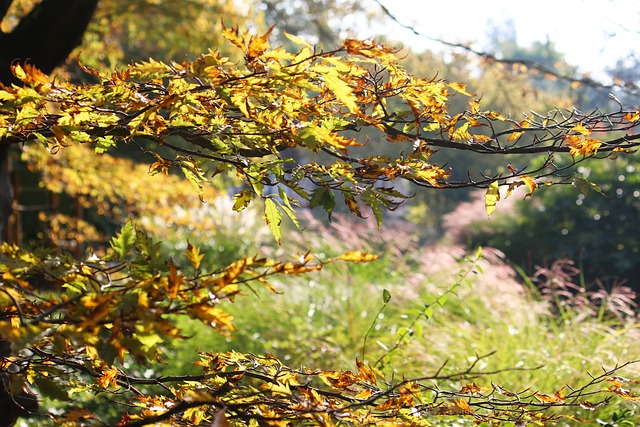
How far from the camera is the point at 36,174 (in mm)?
10922

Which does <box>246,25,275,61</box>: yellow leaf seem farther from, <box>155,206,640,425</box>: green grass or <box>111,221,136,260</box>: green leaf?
A: <box>155,206,640,425</box>: green grass

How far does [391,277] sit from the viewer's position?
21.9 feet

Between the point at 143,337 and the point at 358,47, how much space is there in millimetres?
590

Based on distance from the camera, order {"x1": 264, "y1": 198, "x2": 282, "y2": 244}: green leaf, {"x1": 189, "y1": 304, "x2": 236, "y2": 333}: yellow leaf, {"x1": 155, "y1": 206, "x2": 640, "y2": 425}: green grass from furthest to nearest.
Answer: {"x1": 155, "y1": 206, "x2": 640, "y2": 425}: green grass < {"x1": 264, "y1": 198, "x2": 282, "y2": 244}: green leaf < {"x1": 189, "y1": 304, "x2": 236, "y2": 333}: yellow leaf

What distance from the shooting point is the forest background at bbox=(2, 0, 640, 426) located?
2086 millimetres

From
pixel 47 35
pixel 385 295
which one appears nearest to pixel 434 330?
pixel 385 295

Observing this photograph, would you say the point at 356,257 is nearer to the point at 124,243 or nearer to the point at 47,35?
the point at 124,243

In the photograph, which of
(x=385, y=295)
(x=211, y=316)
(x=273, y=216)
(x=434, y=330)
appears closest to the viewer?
(x=211, y=316)

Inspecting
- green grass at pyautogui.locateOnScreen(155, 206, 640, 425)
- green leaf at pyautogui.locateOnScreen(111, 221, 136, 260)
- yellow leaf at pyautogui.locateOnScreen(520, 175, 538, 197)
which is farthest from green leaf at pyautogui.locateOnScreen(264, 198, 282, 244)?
green grass at pyautogui.locateOnScreen(155, 206, 640, 425)

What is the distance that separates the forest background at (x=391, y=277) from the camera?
2.09m

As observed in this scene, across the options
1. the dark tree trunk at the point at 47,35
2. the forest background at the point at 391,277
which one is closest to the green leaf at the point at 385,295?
the forest background at the point at 391,277

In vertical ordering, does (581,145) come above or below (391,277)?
above

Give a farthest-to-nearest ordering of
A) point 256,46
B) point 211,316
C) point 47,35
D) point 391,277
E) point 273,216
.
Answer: point 391,277 → point 47,35 → point 273,216 → point 256,46 → point 211,316

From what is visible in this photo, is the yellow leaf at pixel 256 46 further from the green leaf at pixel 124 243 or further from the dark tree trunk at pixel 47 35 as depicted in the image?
the dark tree trunk at pixel 47 35
